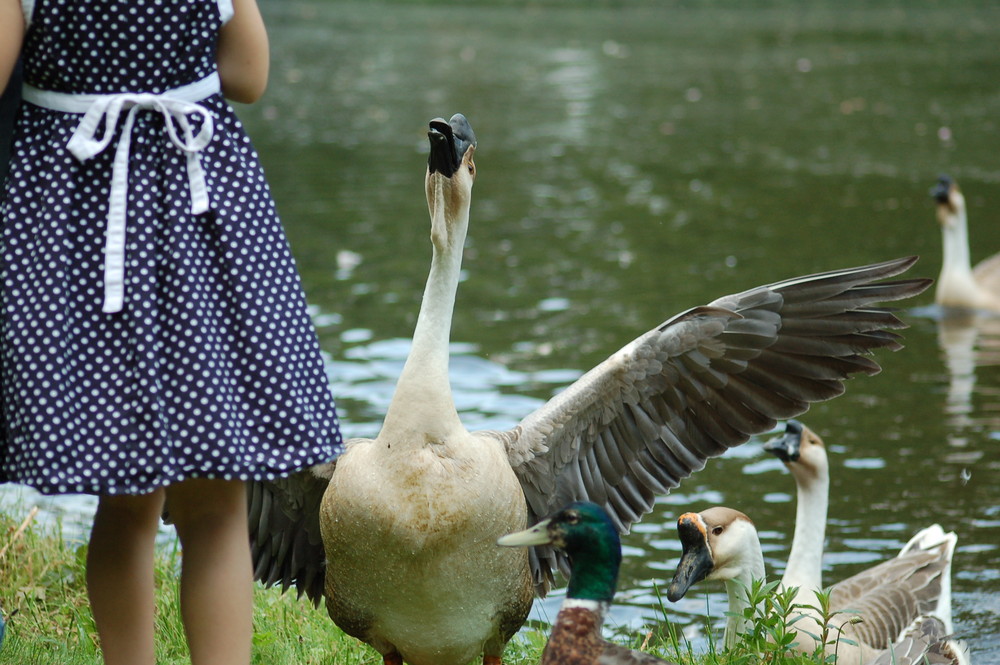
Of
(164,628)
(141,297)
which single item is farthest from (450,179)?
(164,628)

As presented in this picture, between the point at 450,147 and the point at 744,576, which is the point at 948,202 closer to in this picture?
the point at 744,576

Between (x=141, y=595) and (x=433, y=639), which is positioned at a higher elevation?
(x=141, y=595)

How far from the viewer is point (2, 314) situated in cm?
276

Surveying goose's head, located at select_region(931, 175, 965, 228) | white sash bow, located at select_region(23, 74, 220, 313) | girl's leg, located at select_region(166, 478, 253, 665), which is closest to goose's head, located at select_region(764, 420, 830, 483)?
girl's leg, located at select_region(166, 478, 253, 665)

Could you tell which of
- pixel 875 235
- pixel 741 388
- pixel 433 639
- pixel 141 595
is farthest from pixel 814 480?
pixel 875 235

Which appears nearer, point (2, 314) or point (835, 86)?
point (2, 314)

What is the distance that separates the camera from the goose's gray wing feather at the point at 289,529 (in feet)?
13.1

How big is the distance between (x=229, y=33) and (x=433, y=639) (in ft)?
5.94

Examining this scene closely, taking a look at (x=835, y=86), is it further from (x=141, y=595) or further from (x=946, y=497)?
(x=141, y=595)

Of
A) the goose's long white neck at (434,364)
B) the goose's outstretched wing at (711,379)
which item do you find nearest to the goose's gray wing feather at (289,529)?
the goose's long white neck at (434,364)

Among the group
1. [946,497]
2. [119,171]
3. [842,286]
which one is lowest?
[946,497]

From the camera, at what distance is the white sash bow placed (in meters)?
2.74

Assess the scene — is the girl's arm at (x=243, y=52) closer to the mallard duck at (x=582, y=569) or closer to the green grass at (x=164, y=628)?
the mallard duck at (x=582, y=569)

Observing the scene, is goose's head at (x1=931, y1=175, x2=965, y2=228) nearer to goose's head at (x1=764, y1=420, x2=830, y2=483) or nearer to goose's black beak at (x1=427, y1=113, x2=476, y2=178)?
goose's head at (x1=764, y1=420, x2=830, y2=483)
